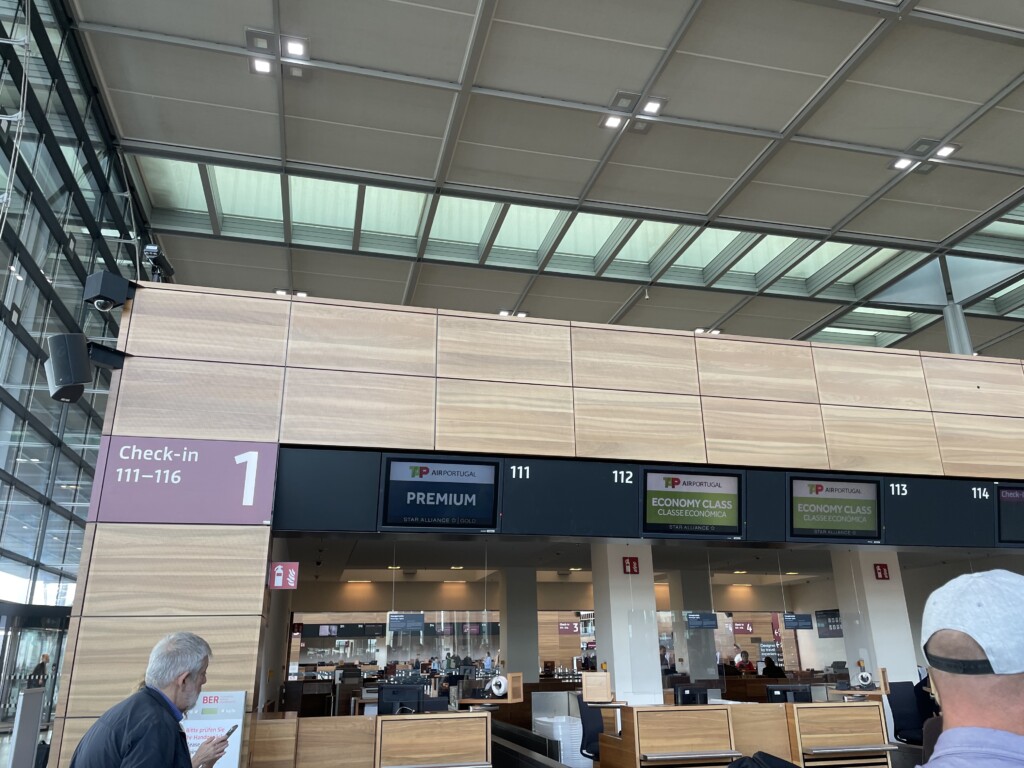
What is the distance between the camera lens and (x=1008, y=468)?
255 inches

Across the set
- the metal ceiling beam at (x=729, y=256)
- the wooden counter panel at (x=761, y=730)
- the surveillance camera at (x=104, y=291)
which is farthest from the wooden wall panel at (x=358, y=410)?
the metal ceiling beam at (x=729, y=256)

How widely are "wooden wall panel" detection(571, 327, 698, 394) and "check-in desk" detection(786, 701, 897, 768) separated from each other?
2735mm

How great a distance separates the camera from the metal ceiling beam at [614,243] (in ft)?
29.7

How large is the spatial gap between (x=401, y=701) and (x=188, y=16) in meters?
5.58

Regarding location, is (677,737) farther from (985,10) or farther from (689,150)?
(985,10)

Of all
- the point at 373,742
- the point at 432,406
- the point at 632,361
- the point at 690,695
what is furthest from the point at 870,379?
the point at 373,742

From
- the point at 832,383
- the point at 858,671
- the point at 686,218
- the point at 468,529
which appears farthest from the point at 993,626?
the point at 686,218

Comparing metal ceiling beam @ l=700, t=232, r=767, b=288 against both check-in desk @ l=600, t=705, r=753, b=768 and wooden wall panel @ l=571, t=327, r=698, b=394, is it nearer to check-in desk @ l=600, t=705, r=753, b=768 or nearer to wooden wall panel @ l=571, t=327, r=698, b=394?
wooden wall panel @ l=571, t=327, r=698, b=394

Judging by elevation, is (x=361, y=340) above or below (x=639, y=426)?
above

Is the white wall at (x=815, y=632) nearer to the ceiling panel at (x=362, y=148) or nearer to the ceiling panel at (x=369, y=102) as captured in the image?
the ceiling panel at (x=362, y=148)

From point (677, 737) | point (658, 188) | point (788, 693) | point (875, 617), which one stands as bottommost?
point (677, 737)

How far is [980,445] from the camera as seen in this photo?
21.3ft

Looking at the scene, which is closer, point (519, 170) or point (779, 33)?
point (779, 33)

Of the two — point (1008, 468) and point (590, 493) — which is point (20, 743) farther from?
point (1008, 468)
